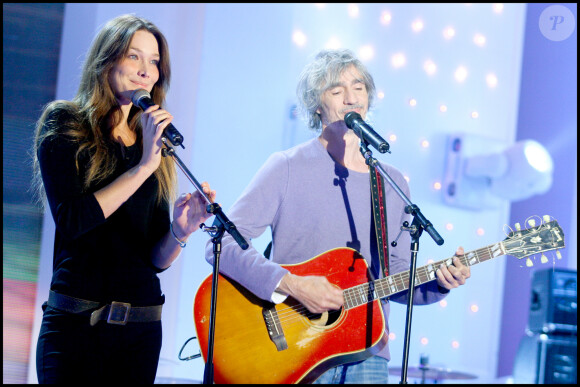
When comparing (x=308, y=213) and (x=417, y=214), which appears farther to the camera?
(x=308, y=213)

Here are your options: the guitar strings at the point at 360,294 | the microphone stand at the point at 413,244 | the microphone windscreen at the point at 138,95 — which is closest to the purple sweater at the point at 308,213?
the guitar strings at the point at 360,294

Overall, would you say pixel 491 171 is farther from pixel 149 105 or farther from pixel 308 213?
pixel 149 105

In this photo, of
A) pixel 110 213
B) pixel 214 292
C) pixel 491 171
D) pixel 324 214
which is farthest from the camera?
pixel 491 171

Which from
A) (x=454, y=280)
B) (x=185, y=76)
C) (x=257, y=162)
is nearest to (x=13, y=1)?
(x=185, y=76)

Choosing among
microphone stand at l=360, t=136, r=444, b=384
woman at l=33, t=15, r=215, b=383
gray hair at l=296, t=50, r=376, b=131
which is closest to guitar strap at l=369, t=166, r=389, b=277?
microphone stand at l=360, t=136, r=444, b=384

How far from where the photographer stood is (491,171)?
17.5 feet

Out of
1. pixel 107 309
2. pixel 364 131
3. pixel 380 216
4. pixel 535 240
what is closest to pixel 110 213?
pixel 107 309

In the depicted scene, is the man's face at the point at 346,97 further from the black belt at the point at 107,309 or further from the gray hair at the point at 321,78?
the black belt at the point at 107,309

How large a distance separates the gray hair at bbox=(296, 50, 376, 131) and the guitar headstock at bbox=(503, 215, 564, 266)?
2.85ft

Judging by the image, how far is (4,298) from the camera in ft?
13.0

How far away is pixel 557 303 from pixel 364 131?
2914 millimetres

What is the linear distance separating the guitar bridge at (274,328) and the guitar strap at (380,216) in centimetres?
47

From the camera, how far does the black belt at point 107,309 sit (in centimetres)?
213

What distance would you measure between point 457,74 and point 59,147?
405cm
